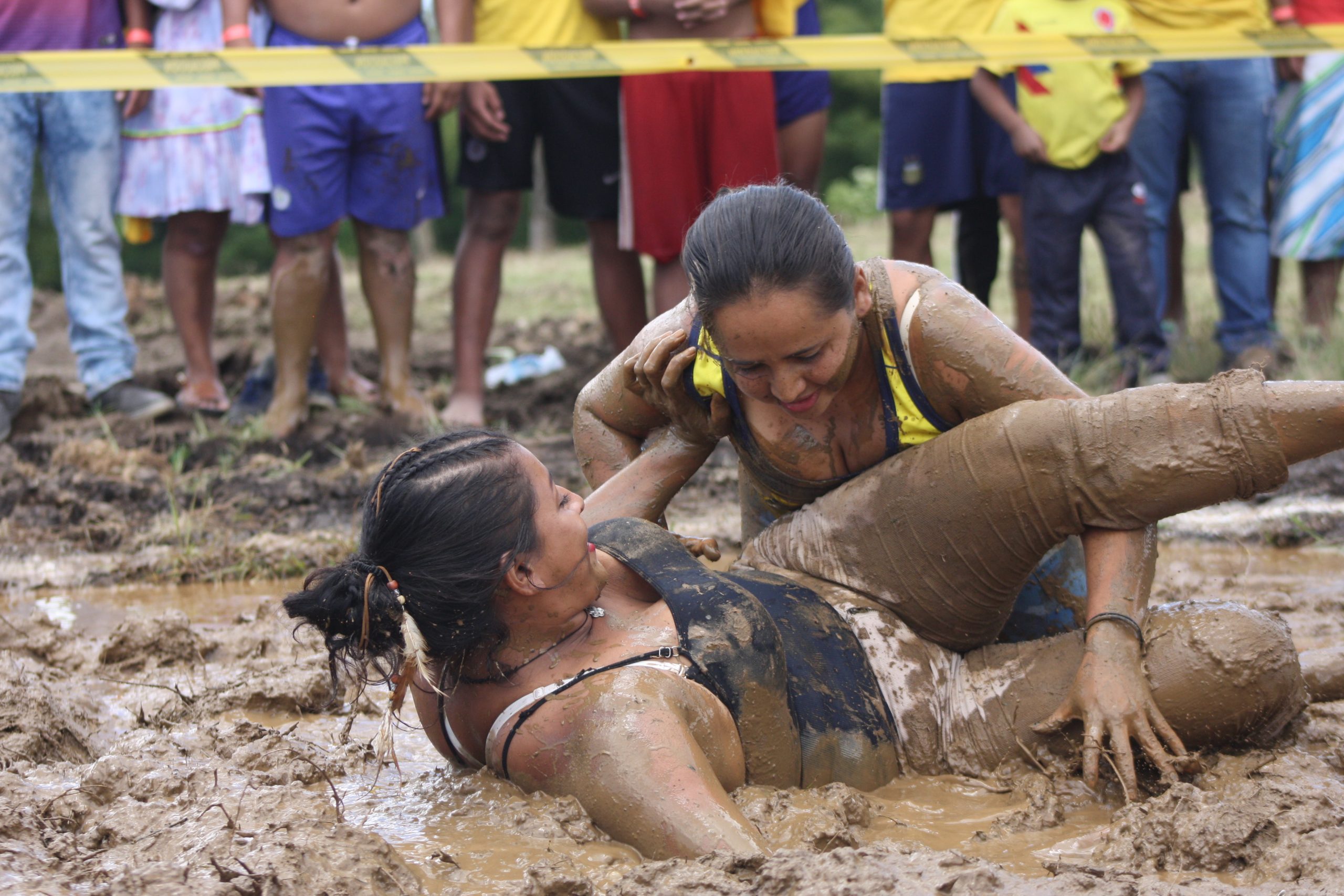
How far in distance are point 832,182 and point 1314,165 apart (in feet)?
35.3

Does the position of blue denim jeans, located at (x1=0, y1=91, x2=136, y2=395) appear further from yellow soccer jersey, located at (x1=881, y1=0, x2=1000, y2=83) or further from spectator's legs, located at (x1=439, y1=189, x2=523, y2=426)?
yellow soccer jersey, located at (x1=881, y1=0, x2=1000, y2=83)

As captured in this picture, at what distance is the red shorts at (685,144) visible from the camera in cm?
544

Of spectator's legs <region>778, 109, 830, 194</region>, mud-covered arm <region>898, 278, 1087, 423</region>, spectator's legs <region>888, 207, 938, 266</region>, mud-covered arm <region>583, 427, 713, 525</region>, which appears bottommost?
mud-covered arm <region>583, 427, 713, 525</region>

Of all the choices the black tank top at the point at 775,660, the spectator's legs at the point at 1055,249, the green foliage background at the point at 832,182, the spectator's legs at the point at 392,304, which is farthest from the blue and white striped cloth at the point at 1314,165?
the green foliage background at the point at 832,182

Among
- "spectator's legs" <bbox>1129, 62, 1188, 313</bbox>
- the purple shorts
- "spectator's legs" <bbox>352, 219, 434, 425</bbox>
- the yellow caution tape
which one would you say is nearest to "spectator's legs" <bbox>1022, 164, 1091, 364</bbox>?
"spectator's legs" <bbox>1129, 62, 1188, 313</bbox>

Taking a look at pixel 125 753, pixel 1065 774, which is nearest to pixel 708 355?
pixel 1065 774

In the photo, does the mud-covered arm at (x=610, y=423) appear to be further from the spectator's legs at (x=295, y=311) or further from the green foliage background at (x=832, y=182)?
the green foliage background at (x=832, y=182)

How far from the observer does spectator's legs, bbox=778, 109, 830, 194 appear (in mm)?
5871

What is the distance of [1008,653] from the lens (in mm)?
2811

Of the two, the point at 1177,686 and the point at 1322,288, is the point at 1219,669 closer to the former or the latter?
the point at 1177,686

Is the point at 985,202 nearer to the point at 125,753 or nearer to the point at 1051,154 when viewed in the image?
the point at 1051,154

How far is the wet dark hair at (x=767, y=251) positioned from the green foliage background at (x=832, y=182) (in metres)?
11.9

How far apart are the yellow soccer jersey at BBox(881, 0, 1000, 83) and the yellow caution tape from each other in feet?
0.80

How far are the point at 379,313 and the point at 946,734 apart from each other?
370cm
